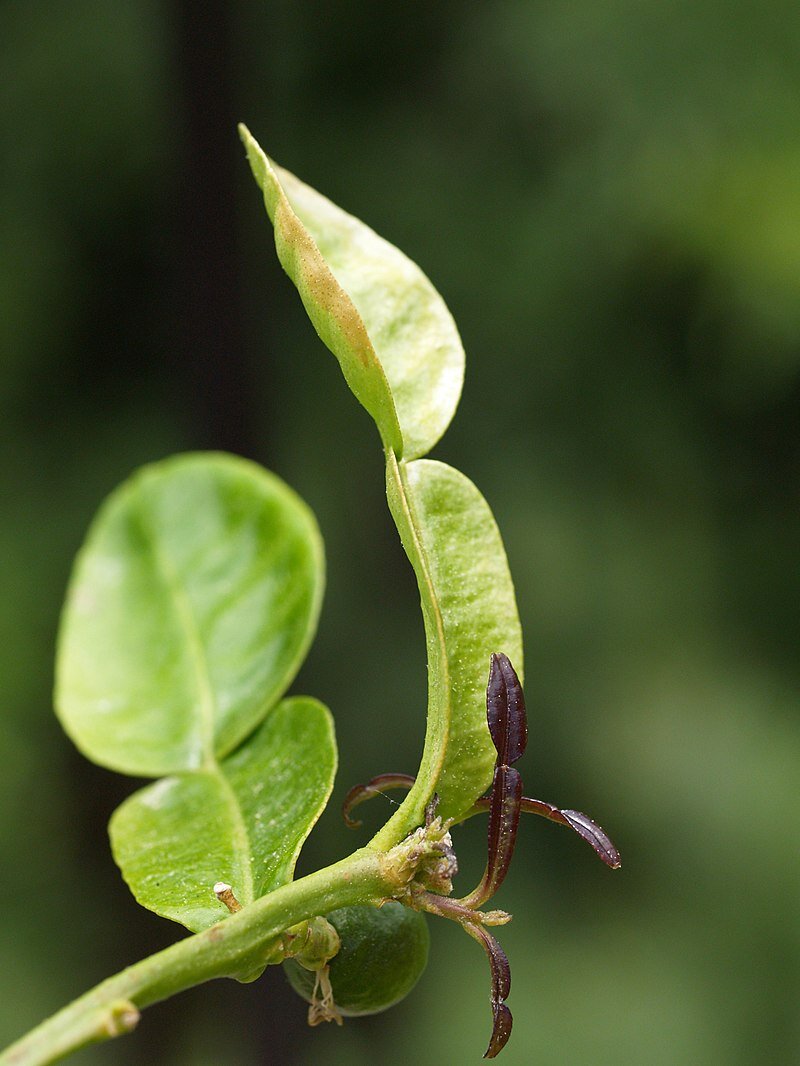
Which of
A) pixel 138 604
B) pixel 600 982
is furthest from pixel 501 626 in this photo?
pixel 600 982

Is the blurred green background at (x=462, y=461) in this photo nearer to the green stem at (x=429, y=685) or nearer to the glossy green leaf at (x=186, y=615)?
the glossy green leaf at (x=186, y=615)

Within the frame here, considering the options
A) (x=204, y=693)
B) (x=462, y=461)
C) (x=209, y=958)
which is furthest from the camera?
(x=462, y=461)

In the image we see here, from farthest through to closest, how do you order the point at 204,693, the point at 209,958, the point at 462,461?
the point at 462,461
the point at 204,693
the point at 209,958

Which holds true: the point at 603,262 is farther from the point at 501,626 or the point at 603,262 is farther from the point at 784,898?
the point at 501,626

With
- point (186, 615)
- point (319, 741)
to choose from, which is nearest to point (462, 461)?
point (186, 615)

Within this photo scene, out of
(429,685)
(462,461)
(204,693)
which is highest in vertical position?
(429,685)

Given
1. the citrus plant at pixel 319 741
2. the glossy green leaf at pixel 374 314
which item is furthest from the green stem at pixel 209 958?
the glossy green leaf at pixel 374 314

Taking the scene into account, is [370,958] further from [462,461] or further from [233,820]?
[462,461]
